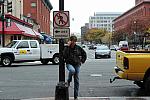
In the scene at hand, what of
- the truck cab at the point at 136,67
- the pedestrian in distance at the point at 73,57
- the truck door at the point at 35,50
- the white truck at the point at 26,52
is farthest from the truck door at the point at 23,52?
the pedestrian in distance at the point at 73,57

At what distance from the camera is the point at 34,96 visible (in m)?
11.9

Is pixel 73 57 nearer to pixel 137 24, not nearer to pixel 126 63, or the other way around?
pixel 126 63

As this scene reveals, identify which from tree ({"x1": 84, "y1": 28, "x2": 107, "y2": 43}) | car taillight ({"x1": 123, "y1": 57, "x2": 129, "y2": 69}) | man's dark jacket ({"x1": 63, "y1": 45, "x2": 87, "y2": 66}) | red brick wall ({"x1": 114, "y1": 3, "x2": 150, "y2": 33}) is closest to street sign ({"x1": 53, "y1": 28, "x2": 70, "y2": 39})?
man's dark jacket ({"x1": 63, "y1": 45, "x2": 87, "y2": 66})

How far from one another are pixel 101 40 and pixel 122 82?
531ft

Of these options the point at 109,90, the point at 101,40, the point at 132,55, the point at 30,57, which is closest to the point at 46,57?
the point at 30,57

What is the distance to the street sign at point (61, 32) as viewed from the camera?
10.2m

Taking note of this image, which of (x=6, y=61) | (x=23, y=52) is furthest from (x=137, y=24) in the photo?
(x=6, y=61)

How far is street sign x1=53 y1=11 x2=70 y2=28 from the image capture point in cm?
1021

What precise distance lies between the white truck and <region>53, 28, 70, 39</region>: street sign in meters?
16.2

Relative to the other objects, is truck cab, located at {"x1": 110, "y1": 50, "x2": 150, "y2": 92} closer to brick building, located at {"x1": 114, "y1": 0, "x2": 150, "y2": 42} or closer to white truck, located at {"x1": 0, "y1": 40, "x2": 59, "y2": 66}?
white truck, located at {"x1": 0, "y1": 40, "x2": 59, "y2": 66}

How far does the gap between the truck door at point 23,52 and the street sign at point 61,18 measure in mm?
16333

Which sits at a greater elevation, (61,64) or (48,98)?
(61,64)

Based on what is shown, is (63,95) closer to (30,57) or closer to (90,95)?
(90,95)

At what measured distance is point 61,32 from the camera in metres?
10.2
